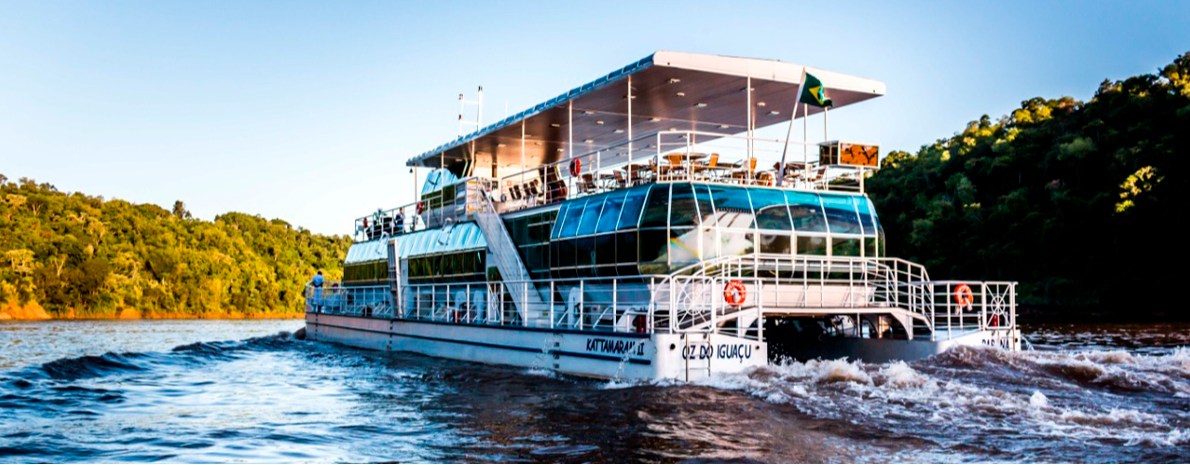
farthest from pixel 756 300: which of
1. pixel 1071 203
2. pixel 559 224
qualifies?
pixel 1071 203

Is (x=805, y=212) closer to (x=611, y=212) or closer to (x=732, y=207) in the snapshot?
(x=732, y=207)

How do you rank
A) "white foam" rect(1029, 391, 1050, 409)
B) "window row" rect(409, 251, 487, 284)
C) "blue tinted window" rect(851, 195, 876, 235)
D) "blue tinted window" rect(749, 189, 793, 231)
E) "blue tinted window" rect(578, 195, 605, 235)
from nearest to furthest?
"white foam" rect(1029, 391, 1050, 409) < "blue tinted window" rect(749, 189, 793, 231) < "blue tinted window" rect(578, 195, 605, 235) < "blue tinted window" rect(851, 195, 876, 235) < "window row" rect(409, 251, 487, 284)

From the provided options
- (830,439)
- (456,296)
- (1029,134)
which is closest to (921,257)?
(1029,134)

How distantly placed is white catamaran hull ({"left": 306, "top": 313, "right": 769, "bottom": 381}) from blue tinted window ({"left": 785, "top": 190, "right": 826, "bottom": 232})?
3.10 meters

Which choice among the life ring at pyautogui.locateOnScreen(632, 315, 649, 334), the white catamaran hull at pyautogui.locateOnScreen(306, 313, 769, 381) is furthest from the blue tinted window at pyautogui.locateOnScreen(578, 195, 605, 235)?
the life ring at pyautogui.locateOnScreen(632, 315, 649, 334)

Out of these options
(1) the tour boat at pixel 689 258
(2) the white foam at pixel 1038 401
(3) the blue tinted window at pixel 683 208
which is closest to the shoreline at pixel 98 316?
(1) the tour boat at pixel 689 258

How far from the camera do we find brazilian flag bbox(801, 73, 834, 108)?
20500 mm

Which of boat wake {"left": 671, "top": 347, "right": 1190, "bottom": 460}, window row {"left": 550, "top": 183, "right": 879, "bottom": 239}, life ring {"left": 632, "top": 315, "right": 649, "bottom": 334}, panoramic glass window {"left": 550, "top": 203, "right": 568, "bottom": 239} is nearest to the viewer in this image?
boat wake {"left": 671, "top": 347, "right": 1190, "bottom": 460}

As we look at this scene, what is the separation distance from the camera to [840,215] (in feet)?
72.0

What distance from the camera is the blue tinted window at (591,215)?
2197 cm

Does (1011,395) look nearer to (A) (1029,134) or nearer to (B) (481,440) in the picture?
(B) (481,440)

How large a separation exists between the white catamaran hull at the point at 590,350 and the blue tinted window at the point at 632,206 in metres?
2.77

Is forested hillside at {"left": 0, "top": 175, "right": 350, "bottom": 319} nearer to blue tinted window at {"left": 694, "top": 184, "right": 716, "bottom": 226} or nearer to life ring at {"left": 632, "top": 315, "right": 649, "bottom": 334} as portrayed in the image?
blue tinted window at {"left": 694, "top": 184, "right": 716, "bottom": 226}

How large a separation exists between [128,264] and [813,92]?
82808mm
